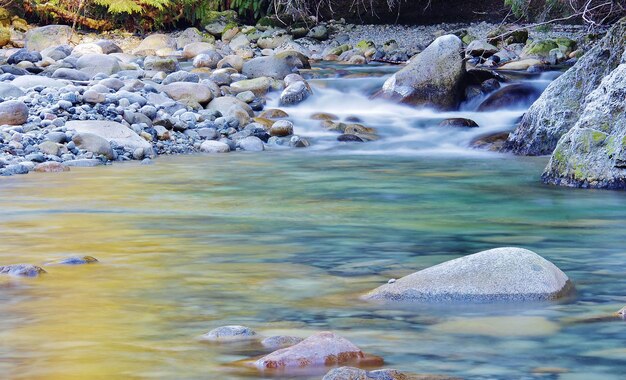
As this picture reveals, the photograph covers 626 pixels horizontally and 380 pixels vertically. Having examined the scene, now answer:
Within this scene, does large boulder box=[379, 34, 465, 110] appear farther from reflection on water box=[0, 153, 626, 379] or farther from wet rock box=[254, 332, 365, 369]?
wet rock box=[254, 332, 365, 369]

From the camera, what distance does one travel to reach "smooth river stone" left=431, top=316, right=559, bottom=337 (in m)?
3.84

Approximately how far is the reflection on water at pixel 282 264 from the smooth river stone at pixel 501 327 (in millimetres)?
11

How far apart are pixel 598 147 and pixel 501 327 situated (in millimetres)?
4921

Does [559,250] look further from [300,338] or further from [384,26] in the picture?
[384,26]

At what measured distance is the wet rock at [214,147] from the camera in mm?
11812

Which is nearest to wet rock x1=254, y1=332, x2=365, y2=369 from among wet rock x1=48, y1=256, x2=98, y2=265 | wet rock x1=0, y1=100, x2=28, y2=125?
wet rock x1=48, y1=256, x2=98, y2=265

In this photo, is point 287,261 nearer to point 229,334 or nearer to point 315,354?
point 229,334

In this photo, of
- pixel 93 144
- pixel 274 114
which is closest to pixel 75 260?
pixel 93 144

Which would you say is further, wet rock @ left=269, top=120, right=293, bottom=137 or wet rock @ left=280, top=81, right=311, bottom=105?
wet rock @ left=280, top=81, right=311, bottom=105

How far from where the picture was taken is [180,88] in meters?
14.1

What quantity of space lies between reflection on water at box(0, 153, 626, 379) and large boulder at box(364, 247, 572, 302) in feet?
0.36

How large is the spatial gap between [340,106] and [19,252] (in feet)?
32.9

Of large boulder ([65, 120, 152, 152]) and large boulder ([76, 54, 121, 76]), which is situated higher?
large boulder ([76, 54, 121, 76])

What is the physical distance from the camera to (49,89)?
13.1m
